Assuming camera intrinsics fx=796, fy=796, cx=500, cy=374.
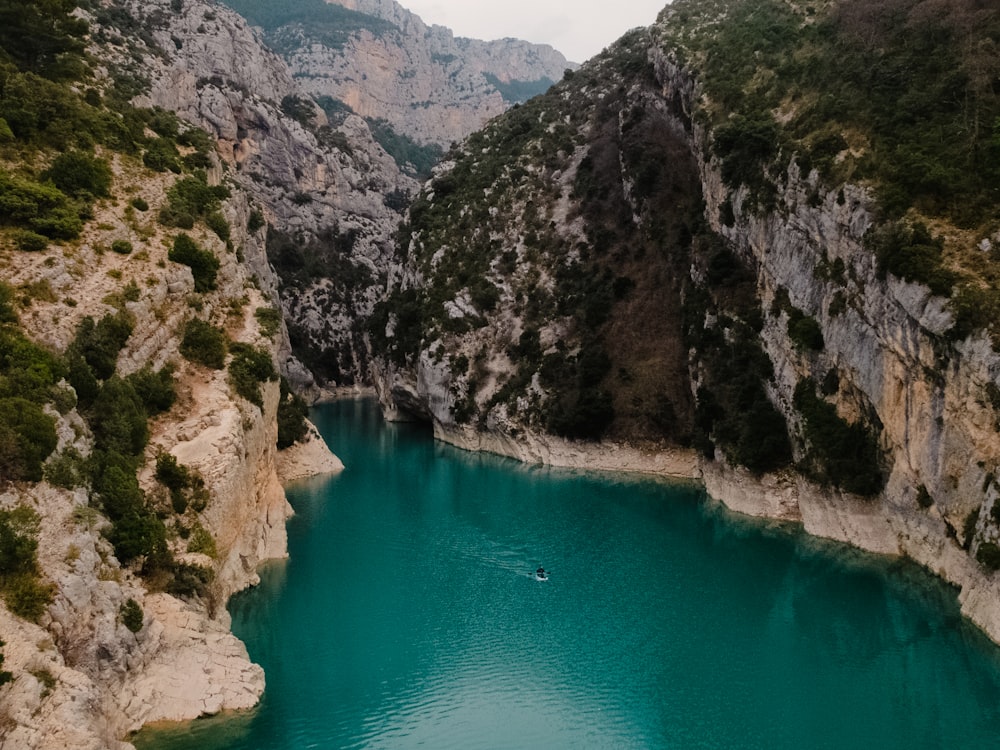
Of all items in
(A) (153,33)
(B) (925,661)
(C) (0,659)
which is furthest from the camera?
(A) (153,33)

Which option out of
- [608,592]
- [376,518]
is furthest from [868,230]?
[376,518]

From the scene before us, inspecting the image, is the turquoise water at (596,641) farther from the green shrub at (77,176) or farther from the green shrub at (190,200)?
the green shrub at (77,176)

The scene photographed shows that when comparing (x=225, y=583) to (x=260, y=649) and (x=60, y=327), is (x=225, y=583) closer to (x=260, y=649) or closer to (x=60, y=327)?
(x=260, y=649)

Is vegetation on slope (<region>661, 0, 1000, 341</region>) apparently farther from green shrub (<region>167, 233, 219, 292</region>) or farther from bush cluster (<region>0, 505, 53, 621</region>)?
bush cluster (<region>0, 505, 53, 621</region>)

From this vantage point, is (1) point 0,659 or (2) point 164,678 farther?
(2) point 164,678

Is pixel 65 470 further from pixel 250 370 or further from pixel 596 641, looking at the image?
pixel 596 641

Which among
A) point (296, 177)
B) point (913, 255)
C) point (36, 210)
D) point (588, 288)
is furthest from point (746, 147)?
point (296, 177)

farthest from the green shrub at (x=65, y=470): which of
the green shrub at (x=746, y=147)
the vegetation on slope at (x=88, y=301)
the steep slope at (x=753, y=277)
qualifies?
the green shrub at (x=746, y=147)
